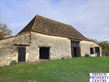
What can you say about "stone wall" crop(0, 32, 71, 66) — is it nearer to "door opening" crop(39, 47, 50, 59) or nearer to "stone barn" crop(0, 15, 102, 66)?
"stone barn" crop(0, 15, 102, 66)

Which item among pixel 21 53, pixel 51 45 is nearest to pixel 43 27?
pixel 51 45

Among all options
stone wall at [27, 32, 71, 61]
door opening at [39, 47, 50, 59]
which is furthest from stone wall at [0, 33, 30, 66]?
door opening at [39, 47, 50, 59]

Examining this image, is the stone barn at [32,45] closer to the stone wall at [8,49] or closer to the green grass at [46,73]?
the stone wall at [8,49]

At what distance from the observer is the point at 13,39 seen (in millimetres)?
8680

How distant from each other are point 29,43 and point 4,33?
53.5ft

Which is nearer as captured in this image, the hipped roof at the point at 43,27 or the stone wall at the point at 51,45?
the stone wall at the point at 51,45

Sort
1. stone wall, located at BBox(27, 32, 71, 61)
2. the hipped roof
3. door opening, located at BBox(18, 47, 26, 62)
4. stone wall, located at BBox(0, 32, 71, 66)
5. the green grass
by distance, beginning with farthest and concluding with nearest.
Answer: the hipped roof, stone wall, located at BBox(27, 32, 71, 61), door opening, located at BBox(18, 47, 26, 62), stone wall, located at BBox(0, 32, 71, 66), the green grass

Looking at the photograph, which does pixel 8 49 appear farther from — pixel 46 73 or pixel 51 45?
pixel 51 45

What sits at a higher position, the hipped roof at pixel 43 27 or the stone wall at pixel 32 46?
the hipped roof at pixel 43 27

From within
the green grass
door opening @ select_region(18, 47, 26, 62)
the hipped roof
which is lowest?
the green grass

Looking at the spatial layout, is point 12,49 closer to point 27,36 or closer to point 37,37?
point 27,36

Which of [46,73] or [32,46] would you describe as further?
[32,46]

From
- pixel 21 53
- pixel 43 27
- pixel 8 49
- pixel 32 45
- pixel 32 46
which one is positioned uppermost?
pixel 43 27

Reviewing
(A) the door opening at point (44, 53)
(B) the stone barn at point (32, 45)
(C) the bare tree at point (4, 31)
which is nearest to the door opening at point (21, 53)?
(B) the stone barn at point (32, 45)
